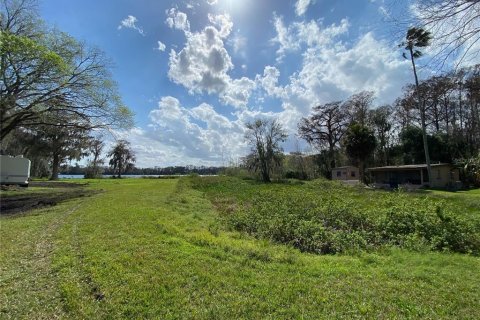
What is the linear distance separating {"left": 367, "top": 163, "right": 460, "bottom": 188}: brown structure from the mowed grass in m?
28.7

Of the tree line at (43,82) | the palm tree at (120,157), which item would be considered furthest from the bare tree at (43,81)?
the palm tree at (120,157)

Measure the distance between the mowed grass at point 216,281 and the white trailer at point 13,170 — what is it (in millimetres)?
19887

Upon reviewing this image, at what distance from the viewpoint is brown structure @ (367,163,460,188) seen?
3164cm

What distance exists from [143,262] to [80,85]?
51.0 feet

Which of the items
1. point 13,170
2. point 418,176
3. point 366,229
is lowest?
point 366,229

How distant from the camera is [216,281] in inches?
177

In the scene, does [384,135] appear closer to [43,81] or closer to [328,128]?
[328,128]

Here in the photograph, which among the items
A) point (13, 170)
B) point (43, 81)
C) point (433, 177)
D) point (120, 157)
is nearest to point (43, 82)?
point (43, 81)

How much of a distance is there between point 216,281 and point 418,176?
123 feet

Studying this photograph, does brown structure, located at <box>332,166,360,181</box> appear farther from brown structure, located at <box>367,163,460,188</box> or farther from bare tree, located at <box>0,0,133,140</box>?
bare tree, located at <box>0,0,133,140</box>

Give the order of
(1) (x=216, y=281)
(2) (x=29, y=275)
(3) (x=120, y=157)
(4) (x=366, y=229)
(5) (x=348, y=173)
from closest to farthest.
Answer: (1) (x=216, y=281), (2) (x=29, y=275), (4) (x=366, y=229), (5) (x=348, y=173), (3) (x=120, y=157)

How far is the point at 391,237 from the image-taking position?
7.63 m

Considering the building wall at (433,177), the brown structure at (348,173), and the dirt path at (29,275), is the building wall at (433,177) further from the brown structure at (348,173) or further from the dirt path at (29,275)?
the dirt path at (29,275)

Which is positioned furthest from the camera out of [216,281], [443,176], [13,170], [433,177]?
[443,176]
